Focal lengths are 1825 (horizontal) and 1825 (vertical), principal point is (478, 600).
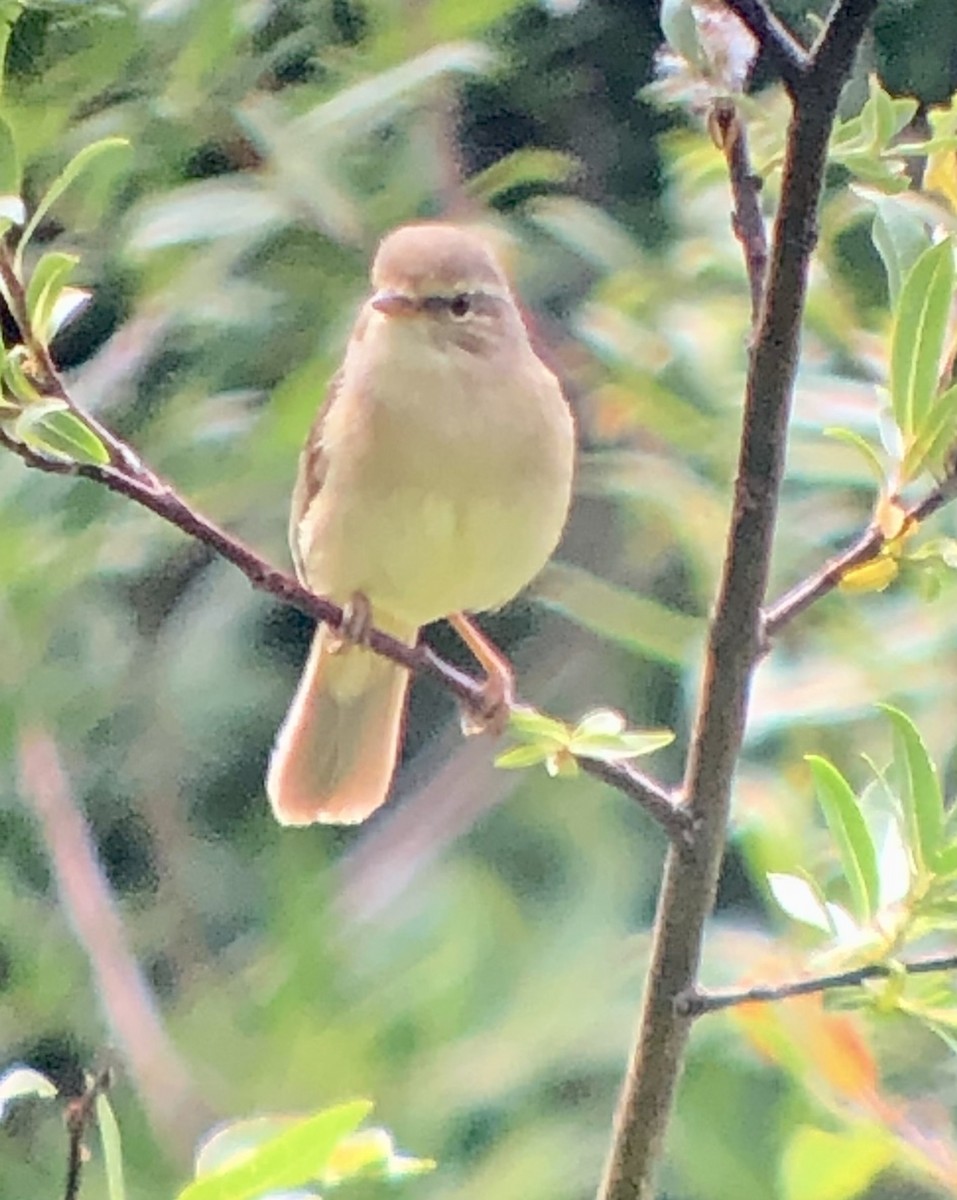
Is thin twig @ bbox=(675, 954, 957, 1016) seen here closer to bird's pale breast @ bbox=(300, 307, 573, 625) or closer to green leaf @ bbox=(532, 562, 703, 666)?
bird's pale breast @ bbox=(300, 307, 573, 625)

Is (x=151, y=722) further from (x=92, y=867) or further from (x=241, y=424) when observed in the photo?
(x=241, y=424)

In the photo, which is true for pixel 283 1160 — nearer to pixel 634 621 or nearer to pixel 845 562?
pixel 845 562

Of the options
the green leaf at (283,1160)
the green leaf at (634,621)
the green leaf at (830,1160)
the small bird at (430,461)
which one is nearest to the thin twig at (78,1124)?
the green leaf at (283,1160)

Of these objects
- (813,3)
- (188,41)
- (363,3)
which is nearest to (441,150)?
(363,3)

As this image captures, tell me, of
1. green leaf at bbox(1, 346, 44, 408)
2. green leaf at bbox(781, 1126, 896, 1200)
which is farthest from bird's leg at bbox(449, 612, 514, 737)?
green leaf at bbox(781, 1126, 896, 1200)

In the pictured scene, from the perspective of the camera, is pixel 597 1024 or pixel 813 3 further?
pixel 813 3
